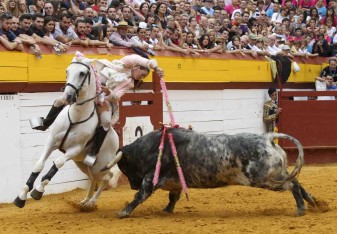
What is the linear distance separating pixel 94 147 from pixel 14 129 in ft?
6.21

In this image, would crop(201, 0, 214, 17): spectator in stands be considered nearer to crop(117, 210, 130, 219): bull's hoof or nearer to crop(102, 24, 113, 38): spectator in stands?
crop(102, 24, 113, 38): spectator in stands

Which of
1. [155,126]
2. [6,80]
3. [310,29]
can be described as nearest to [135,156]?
[6,80]

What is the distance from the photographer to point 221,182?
775cm

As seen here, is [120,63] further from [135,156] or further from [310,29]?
[310,29]

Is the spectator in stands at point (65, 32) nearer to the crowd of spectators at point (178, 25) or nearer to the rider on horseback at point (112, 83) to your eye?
the crowd of spectators at point (178, 25)

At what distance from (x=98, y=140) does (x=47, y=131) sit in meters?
2.28

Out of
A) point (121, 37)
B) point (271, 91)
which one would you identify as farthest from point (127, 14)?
point (271, 91)

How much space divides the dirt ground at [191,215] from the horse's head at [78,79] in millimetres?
1232

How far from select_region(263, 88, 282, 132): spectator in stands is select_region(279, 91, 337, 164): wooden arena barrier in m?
0.14

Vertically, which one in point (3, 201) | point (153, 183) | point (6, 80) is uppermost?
point (6, 80)

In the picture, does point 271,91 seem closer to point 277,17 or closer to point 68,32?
point 277,17

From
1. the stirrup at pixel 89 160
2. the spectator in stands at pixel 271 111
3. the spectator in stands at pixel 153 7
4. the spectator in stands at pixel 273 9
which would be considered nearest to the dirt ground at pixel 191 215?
the stirrup at pixel 89 160

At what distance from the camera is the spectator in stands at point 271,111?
1466 centimetres

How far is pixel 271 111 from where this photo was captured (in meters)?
14.7
